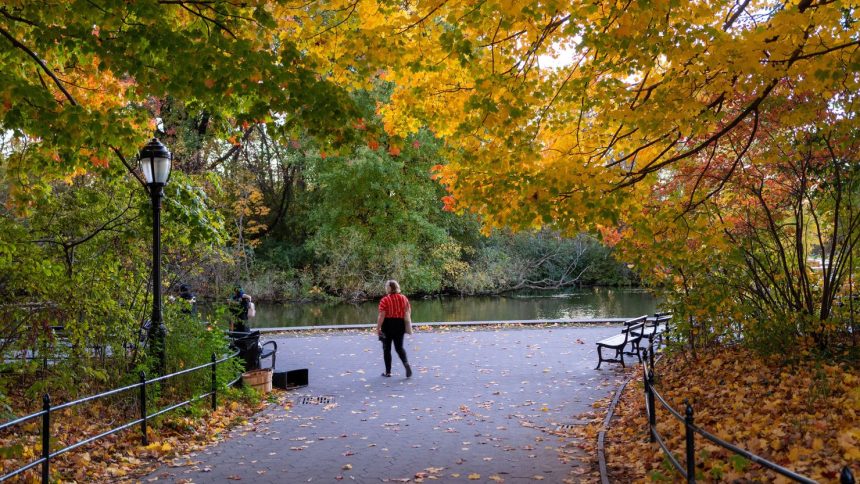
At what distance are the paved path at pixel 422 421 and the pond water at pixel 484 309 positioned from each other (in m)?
12.1

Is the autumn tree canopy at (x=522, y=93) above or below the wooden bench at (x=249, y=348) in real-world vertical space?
above

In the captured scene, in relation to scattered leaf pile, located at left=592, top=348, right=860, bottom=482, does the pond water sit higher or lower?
higher

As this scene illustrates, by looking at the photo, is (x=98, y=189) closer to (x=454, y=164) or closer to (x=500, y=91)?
(x=454, y=164)

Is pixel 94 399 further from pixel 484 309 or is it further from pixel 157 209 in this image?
pixel 484 309

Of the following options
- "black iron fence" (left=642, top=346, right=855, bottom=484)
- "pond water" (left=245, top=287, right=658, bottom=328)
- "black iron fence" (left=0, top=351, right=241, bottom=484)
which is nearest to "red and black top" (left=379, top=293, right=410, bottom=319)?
"black iron fence" (left=0, top=351, right=241, bottom=484)

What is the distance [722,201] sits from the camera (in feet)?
33.9

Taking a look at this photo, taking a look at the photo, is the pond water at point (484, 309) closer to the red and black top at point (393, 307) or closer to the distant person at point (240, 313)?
the distant person at point (240, 313)

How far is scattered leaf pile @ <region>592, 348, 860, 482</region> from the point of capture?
220 inches

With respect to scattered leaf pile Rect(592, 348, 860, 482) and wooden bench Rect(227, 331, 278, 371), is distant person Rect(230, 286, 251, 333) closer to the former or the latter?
wooden bench Rect(227, 331, 278, 371)

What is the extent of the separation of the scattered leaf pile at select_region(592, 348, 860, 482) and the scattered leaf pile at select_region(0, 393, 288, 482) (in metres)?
4.62

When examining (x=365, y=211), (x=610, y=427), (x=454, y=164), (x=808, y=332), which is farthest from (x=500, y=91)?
(x=365, y=211)

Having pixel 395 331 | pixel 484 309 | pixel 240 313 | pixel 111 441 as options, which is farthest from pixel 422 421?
pixel 484 309

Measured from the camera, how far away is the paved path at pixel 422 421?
21.5ft

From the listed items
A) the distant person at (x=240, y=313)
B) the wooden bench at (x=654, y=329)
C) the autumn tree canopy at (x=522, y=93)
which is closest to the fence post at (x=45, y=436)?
the autumn tree canopy at (x=522, y=93)
